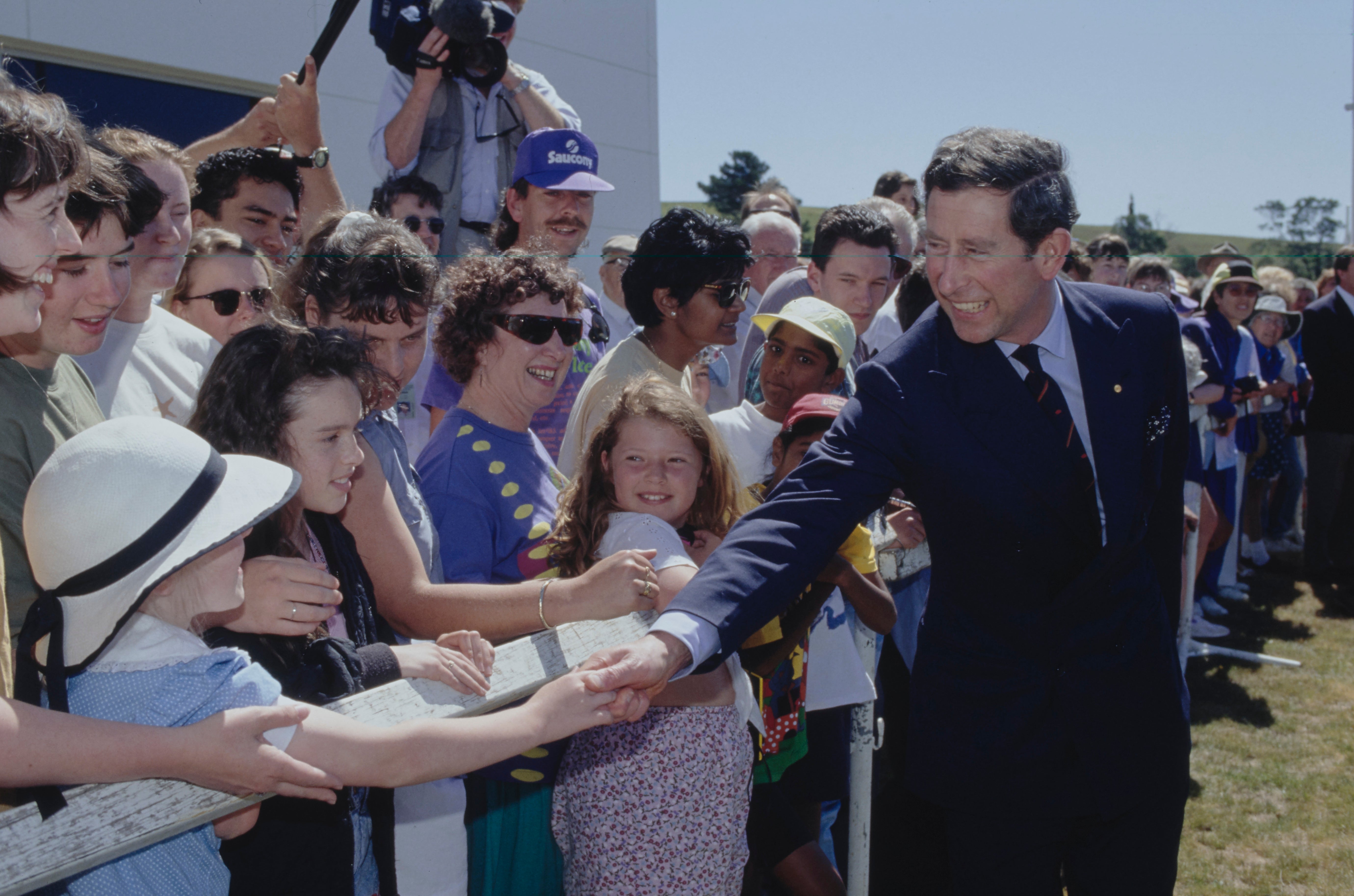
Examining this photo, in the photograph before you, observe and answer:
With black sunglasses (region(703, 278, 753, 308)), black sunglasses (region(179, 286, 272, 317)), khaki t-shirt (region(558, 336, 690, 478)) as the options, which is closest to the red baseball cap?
khaki t-shirt (region(558, 336, 690, 478))

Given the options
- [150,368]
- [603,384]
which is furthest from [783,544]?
[150,368]

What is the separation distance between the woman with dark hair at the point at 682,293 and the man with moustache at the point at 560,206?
24cm

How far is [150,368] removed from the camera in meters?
2.59

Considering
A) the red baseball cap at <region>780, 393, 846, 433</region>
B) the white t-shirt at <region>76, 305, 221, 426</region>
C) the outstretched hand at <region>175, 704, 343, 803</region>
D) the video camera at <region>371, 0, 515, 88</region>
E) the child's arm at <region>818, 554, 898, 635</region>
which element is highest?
the video camera at <region>371, 0, 515, 88</region>

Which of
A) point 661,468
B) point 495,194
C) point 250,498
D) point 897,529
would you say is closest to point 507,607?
point 661,468

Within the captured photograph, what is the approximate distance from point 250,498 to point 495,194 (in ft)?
9.97

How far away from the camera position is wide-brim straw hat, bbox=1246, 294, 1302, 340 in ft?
25.2

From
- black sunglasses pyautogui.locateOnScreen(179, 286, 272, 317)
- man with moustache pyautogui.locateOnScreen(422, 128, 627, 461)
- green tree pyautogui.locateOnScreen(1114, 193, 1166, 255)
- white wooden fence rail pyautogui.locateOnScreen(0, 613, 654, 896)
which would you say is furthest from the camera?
green tree pyautogui.locateOnScreen(1114, 193, 1166, 255)

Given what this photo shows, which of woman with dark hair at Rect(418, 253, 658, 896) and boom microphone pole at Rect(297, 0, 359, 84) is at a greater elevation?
boom microphone pole at Rect(297, 0, 359, 84)

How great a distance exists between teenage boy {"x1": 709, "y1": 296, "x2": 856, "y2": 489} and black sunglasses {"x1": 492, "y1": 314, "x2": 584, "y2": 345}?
618 mm

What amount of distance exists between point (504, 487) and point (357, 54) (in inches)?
207

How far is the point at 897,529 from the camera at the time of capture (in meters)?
2.87

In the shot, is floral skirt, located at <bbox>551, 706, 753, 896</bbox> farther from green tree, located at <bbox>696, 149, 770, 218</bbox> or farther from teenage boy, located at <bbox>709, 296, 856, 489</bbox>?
green tree, located at <bbox>696, 149, 770, 218</bbox>

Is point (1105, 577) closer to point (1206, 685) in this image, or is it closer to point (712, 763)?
point (712, 763)
